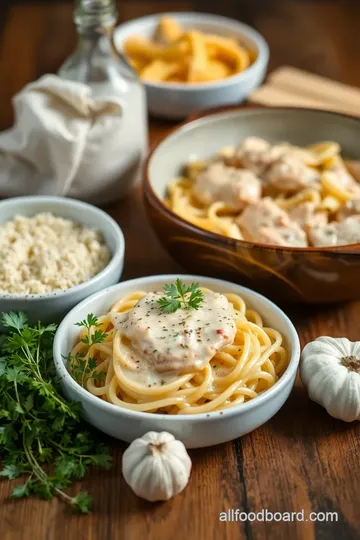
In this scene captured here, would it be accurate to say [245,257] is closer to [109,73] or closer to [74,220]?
[74,220]

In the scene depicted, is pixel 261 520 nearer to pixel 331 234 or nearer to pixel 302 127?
pixel 331 234

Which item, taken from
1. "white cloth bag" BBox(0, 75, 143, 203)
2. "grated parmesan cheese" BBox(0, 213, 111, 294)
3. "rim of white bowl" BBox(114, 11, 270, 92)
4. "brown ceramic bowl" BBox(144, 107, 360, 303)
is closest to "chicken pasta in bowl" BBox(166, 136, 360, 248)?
"brown ceramic bowl" BBox(144, 107, 360, 303)

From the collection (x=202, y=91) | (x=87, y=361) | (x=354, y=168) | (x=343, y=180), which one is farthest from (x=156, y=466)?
(x=202, y=91)

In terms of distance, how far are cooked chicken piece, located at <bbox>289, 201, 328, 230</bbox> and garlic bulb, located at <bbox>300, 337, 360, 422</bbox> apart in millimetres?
578

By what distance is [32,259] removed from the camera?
101 inches

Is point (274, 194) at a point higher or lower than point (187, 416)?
lower

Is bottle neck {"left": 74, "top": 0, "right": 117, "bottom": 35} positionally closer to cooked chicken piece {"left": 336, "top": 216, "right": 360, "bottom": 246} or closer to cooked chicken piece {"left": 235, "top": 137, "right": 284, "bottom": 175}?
cooked chicken piece {"left": 235, "top": 137, "right": 284, "bottom": 175}

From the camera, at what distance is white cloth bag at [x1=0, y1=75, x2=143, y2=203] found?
9.56 ft

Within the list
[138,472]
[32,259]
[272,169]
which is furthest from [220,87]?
[138,472]

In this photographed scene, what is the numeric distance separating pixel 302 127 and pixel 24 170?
3.65 feet

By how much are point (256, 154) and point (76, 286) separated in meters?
0.98

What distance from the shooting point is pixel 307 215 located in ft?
9.11

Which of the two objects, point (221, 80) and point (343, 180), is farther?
point (221, 80)

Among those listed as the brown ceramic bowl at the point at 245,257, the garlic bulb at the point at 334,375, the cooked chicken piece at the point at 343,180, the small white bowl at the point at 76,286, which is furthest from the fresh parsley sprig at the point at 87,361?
A: the cooked chicken piece at the point at 343,180
